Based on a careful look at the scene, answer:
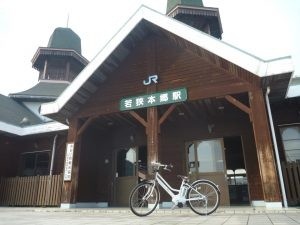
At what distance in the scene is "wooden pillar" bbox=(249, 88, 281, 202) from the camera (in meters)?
6.35

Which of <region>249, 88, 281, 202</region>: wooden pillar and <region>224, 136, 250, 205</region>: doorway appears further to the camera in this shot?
<region>224, 136, 250, 205</region>: doorway

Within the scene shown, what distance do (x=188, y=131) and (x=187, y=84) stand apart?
2.35m

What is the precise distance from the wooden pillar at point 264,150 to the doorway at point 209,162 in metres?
2.52

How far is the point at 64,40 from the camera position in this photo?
21.6m

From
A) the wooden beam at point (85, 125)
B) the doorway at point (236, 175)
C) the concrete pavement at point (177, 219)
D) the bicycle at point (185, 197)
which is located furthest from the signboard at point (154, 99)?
the doorway at point (236, 175)

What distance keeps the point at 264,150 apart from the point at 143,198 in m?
3.23

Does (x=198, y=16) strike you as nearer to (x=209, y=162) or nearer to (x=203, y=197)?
(x=209, y=162)

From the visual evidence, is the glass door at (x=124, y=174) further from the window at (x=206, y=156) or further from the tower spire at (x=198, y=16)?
the tower spire at (x=198, y=16)

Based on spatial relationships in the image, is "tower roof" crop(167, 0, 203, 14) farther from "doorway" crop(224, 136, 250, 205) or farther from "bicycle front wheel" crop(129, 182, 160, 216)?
"bicycle front wheel" crop(129, 182, 160, 216)

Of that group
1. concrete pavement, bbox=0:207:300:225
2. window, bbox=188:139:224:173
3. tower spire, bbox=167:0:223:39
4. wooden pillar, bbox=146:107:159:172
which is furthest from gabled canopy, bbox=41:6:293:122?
tower spire, bbox=167:0:223:39

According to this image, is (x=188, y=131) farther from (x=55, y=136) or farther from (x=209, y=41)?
(x=55, y=136)

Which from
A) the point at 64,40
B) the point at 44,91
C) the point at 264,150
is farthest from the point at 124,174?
the point at 64,40

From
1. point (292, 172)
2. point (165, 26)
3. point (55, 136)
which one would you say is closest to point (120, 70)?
point (165, 26)

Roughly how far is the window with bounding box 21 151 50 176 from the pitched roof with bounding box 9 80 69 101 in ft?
15.0
